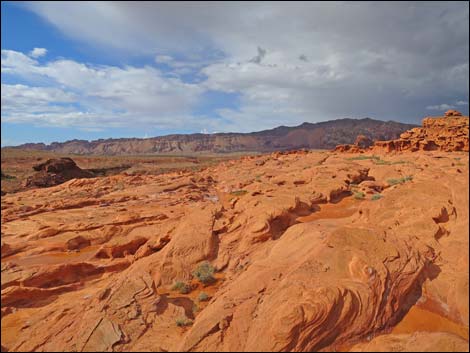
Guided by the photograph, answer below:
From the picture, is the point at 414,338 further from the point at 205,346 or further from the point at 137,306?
the point at 137,306

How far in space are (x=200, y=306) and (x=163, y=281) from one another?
1.74 meters

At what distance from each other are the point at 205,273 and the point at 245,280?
102 inches

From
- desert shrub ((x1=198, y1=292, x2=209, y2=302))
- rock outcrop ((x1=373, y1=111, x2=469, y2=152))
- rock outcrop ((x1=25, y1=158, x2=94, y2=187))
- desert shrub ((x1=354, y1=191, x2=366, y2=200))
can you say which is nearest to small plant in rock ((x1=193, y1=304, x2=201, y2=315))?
desert shrub ((x1=198, y1=292, x2=209, y2=302))

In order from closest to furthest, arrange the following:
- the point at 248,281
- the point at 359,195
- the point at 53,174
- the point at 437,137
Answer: the point at 248,281, the point at 359,195, the point at 437,137, the point at 53,174

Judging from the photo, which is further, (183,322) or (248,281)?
(248,281)

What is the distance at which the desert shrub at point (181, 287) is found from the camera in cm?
861

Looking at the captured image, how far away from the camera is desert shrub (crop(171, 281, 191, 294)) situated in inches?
339

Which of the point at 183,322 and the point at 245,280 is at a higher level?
the point at 245,280

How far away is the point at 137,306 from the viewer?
20.0 feet

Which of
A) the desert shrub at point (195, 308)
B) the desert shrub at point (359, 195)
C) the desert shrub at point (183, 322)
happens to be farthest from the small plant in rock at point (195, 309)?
the desert shrub at point (359, 195)

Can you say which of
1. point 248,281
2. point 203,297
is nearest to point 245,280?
point 248,281

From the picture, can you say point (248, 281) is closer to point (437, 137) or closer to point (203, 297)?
point (203, 297)

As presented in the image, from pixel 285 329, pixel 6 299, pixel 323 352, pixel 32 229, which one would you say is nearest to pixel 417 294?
pixel 323 352

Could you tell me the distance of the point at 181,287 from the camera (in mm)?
8688
